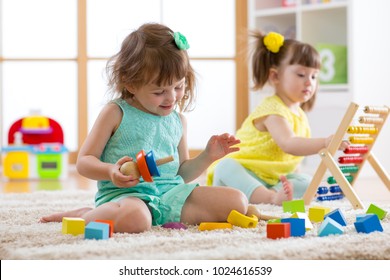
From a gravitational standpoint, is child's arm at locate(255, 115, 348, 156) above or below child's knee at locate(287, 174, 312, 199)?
above

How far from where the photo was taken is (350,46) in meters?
2.95

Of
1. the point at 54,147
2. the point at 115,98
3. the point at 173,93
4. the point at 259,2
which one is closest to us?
the point at 173,93

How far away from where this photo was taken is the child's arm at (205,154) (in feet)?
4.87

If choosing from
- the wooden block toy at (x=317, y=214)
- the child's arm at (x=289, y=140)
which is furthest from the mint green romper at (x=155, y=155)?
the child's arm at (x=289, y=140)

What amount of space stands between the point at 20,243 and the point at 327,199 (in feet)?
3.36

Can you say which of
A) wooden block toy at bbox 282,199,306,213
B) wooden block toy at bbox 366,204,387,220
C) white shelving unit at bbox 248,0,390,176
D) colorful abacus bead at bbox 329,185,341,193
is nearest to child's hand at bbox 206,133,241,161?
wooden block toy at bbox 282,199,306,213

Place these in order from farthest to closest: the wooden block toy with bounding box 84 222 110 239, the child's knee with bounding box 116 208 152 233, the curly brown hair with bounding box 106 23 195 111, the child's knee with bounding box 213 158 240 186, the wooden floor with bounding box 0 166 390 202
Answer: the wooden floor with bounding box 0 166 390 202 → the child's knee with bounding box 213 158 240 186 → the curly brown hair with bounding box 106 23 195 111 → the child's knee with bounding box 116 208 152 233 → the wooden block toy with bounding box 84 222 110 239

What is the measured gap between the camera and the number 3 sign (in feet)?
10.1

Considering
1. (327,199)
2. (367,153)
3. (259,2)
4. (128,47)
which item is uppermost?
(259,2)

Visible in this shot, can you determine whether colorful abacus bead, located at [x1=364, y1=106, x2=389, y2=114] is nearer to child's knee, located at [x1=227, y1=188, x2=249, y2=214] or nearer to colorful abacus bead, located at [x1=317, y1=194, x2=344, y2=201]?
colorful abacus bead, located at [x1=317, y1=194, x2=344, y2=201]

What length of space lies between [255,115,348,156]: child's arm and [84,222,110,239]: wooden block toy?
80 cm
